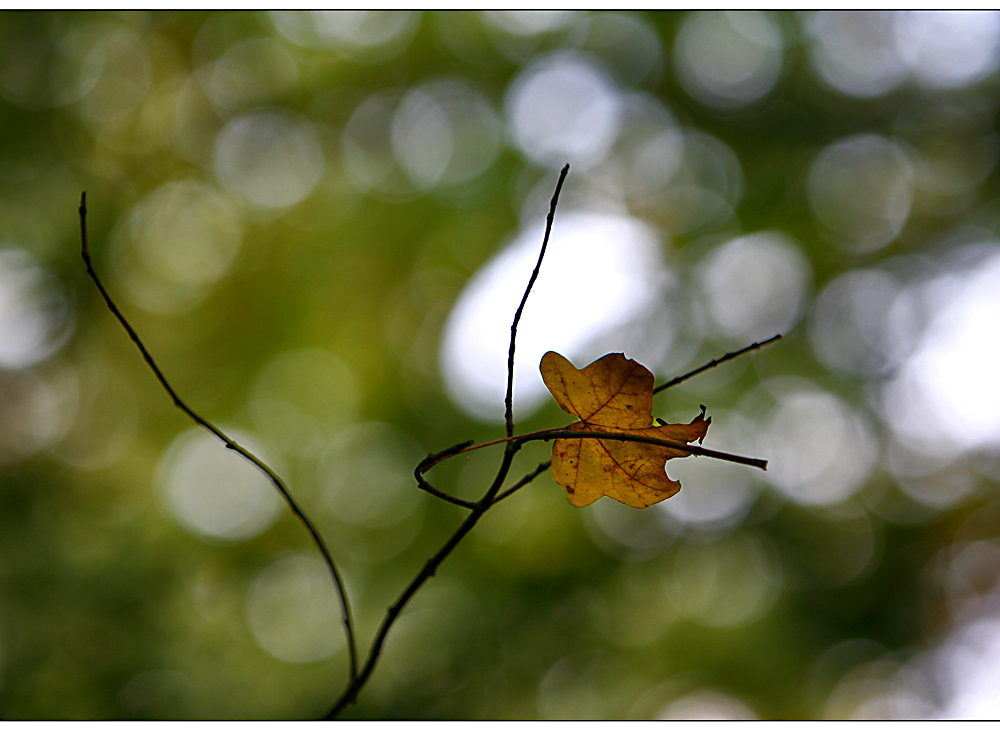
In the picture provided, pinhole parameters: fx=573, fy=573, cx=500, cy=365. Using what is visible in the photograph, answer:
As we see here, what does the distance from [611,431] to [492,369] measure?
2088 mm

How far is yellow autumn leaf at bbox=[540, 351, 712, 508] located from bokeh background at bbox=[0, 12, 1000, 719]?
6.82 feet

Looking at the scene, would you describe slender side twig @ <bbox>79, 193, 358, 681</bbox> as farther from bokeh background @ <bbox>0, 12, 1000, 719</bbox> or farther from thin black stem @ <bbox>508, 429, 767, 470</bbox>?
bokeh background @ <bbox>0, 12, 1000, 719</bbox>

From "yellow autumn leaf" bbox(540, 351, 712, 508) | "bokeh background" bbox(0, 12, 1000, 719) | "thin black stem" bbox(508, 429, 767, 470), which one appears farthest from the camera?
"bokeh background" bbox(0, 12, 1000, 719)

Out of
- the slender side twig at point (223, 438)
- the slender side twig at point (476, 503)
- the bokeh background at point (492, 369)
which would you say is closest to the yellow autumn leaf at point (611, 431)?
the slender side twig at point (476, 503)

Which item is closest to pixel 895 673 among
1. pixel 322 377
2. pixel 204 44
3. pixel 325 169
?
pixel 322 377

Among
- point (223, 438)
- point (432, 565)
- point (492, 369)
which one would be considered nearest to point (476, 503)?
point (432, 565)

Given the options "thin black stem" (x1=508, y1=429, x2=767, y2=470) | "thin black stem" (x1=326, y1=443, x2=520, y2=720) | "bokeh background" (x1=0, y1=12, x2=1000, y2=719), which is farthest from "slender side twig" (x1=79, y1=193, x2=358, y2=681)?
"bokeh background" (x1=0, y1=12, x2=1000, y2=719)

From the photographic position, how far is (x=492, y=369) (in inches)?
98.6

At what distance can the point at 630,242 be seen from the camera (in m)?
2.90

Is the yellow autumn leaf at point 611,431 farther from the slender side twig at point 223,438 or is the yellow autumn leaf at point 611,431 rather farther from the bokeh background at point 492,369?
the bokeh background at point 492,369

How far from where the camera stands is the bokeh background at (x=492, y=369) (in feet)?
8.87

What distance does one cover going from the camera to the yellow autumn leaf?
15.6 inches

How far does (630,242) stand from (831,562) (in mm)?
1862

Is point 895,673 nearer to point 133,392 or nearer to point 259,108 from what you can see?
point 133,392
